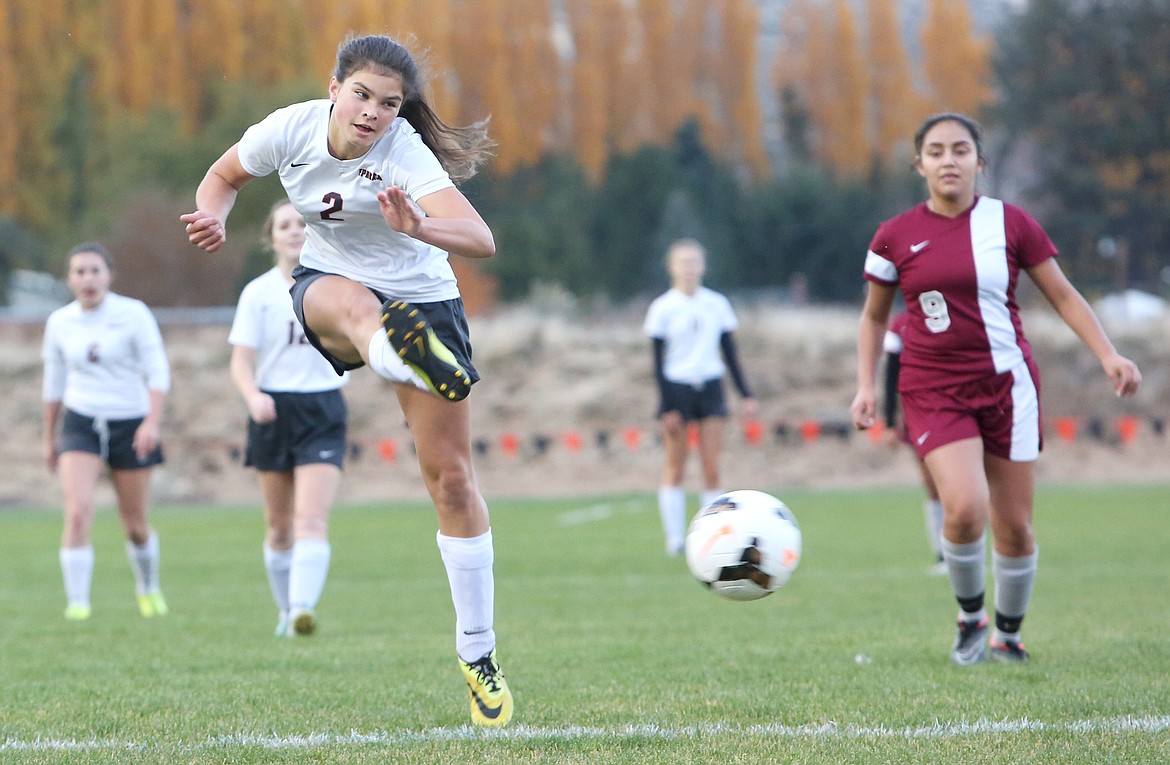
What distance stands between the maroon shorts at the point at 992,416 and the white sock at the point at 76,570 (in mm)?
5442

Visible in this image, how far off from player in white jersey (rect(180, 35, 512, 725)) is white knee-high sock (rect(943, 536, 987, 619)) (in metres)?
2.14

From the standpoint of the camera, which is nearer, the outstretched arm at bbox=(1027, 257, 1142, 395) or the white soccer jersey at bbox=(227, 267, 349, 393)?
the outstretched arm at bbox=(1027, 257, 1142, 395)

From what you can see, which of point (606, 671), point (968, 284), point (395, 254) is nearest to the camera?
point (395, 254)

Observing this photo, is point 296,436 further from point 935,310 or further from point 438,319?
point 935,310

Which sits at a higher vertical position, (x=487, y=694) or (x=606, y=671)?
(x=487, y=694)

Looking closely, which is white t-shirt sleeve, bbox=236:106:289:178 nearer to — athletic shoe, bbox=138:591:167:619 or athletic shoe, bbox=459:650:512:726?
athletic shoe, bbox=459:650:512:726

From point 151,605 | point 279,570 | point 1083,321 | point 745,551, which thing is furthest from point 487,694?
point 151,605

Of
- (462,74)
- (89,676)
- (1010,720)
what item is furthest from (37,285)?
(1010,720)

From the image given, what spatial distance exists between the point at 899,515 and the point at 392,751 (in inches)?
549

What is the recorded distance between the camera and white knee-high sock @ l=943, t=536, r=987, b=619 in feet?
19.9

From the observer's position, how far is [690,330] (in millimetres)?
12875

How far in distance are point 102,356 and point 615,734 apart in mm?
5500

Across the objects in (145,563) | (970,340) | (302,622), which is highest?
(970,340)

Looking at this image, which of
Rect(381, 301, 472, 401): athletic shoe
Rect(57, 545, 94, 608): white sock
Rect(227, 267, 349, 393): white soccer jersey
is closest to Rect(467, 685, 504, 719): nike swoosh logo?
Rect(381, 301, 472, 401): athletic shoe
